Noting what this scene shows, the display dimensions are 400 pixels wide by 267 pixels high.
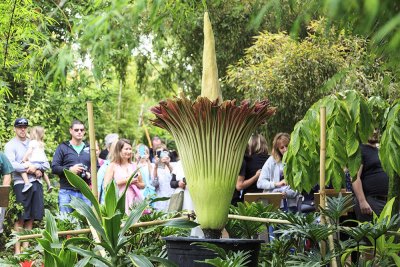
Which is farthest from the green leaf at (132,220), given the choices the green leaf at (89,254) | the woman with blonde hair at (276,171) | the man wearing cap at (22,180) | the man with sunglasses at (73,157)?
the man wearing cap at (22,180)

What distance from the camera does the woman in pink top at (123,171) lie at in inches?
380

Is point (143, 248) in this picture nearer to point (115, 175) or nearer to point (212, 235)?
point (212, 235)

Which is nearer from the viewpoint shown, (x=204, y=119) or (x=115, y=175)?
(x=204, y=119)

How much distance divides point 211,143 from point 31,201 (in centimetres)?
646

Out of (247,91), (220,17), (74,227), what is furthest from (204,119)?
Answer: (220,17)

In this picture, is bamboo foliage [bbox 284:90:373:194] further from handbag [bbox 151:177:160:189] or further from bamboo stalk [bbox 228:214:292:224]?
handbag [bbox 151:177:160:189]

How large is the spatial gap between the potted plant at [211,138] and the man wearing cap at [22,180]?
6.17 m

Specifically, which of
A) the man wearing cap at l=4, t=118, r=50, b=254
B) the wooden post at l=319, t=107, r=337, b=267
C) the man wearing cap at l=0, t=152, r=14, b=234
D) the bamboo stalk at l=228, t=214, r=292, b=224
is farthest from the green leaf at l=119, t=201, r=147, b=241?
the man wearing cap at l=4, t=118, r=50, b=254

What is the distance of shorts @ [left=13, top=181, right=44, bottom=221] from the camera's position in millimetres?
10680

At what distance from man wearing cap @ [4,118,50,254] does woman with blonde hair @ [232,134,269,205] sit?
8.60 feet

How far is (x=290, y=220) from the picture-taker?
5012 millimetres

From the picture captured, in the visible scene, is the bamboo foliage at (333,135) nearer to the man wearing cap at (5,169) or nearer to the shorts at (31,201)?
the man wearing cap at (5,169)

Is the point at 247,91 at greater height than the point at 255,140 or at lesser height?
greater

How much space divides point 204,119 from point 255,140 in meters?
5.26
